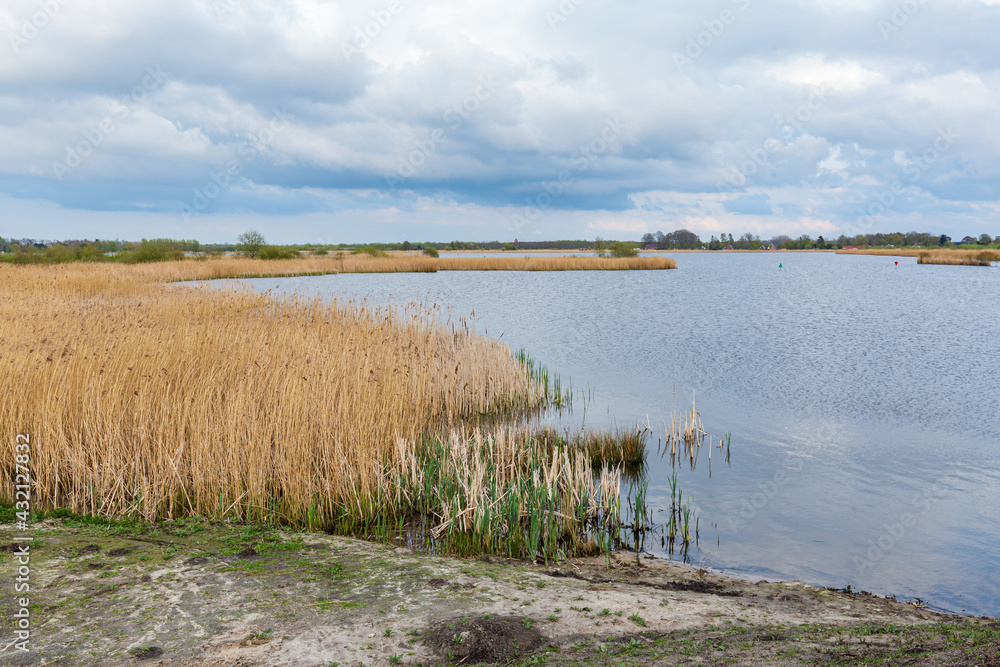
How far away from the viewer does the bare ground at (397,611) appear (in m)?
3.85

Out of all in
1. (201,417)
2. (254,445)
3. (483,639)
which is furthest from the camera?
(201,417)

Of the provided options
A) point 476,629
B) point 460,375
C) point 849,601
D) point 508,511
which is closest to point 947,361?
point 460,375

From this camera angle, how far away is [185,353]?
9.26 metres

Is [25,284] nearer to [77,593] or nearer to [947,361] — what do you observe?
[77,593]

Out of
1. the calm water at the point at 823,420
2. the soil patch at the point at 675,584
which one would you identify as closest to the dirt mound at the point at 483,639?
the soil patch at the point at 675,584

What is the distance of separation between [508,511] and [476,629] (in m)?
2.28

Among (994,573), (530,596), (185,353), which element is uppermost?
(185,353)

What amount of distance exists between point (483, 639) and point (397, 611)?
2.61ft

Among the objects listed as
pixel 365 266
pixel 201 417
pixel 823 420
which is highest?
pixel 365 266

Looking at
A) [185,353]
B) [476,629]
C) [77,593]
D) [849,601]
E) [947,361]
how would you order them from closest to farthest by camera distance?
1. [476,629]
2. [77,593]
3. [849,601]
4. [185,353]
5. [947,361]
